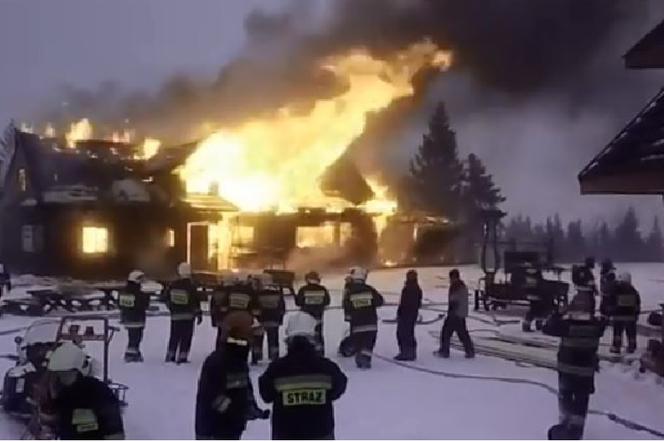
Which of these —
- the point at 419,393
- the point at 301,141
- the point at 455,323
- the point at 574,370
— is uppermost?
the point at 301,141

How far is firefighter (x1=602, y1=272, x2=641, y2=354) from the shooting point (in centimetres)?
453

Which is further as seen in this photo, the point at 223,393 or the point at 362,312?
the point at 362,312

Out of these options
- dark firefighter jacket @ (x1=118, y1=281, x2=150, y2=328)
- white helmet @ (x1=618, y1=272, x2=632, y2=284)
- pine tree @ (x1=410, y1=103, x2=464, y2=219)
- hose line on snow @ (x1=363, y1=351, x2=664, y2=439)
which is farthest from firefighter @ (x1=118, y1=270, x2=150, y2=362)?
white helmet @ (x1=618, y1=272, x2=632, y2=284)

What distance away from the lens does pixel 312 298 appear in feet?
14.9

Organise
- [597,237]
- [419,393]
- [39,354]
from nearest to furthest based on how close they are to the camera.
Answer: [39,354], [419,393], [597,237]

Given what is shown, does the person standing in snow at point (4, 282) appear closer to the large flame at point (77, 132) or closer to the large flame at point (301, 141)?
the large flame at point (77, 132)

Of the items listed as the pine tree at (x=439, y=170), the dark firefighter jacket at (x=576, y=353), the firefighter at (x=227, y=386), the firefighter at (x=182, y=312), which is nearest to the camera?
the firefighter at (x=227, y=386)

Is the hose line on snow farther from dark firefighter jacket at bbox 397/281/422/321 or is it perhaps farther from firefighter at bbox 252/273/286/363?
firefighter at bbox 252/273/286/363

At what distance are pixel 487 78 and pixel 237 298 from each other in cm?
173

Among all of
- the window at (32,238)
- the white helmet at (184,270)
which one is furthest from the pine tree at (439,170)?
the window at (32,238)

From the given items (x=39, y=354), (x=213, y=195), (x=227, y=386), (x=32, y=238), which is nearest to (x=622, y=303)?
(x=213, y=195)

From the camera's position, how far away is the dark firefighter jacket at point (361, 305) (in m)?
4.49

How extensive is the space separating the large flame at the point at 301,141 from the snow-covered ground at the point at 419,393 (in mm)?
559

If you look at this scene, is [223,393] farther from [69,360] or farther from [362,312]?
[362,312]
